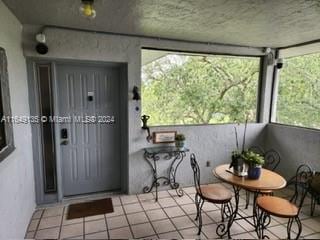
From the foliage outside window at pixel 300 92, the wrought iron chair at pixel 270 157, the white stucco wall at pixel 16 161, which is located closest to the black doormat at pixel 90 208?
the white stucco wall at pixel 16 161

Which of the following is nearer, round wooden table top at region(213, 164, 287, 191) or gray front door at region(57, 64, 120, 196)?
round wooden table top at region(213, 164, 287, 191)

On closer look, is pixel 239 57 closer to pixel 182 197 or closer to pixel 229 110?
pixel 229 110

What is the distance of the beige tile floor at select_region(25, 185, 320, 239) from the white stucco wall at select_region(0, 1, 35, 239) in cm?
29

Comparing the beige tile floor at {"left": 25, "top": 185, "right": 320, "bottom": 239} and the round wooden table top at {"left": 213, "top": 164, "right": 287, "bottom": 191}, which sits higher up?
the round wooden table top at {"left": 213, "top": 164, "right": 287, "bottom": 191}

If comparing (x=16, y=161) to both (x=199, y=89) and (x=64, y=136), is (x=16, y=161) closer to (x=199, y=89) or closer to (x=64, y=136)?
(x=64, y=136)

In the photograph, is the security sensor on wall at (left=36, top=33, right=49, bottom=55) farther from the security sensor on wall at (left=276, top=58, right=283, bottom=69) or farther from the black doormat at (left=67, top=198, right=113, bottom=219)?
the security sensor on wall at (left=276, top=58, right=283, bottom=69)

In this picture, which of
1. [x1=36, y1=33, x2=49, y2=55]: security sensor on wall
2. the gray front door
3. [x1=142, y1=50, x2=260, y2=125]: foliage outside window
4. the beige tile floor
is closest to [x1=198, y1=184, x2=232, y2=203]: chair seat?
the beige tile floor

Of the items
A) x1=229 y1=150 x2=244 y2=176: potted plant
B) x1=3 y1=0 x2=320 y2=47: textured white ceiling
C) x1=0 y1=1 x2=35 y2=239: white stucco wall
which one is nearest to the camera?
x1=0 y1=1 x2=35 y2=239: white stucco wall

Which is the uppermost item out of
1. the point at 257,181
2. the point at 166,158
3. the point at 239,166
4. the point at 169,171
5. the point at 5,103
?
the point at 5,103

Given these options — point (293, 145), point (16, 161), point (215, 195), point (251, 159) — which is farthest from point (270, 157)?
point (16, 161)

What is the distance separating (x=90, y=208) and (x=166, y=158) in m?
1.31

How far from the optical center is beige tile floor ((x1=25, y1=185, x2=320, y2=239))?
240 centimetres

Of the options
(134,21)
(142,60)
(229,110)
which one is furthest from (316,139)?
(134,21)

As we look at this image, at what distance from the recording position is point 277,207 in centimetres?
215
